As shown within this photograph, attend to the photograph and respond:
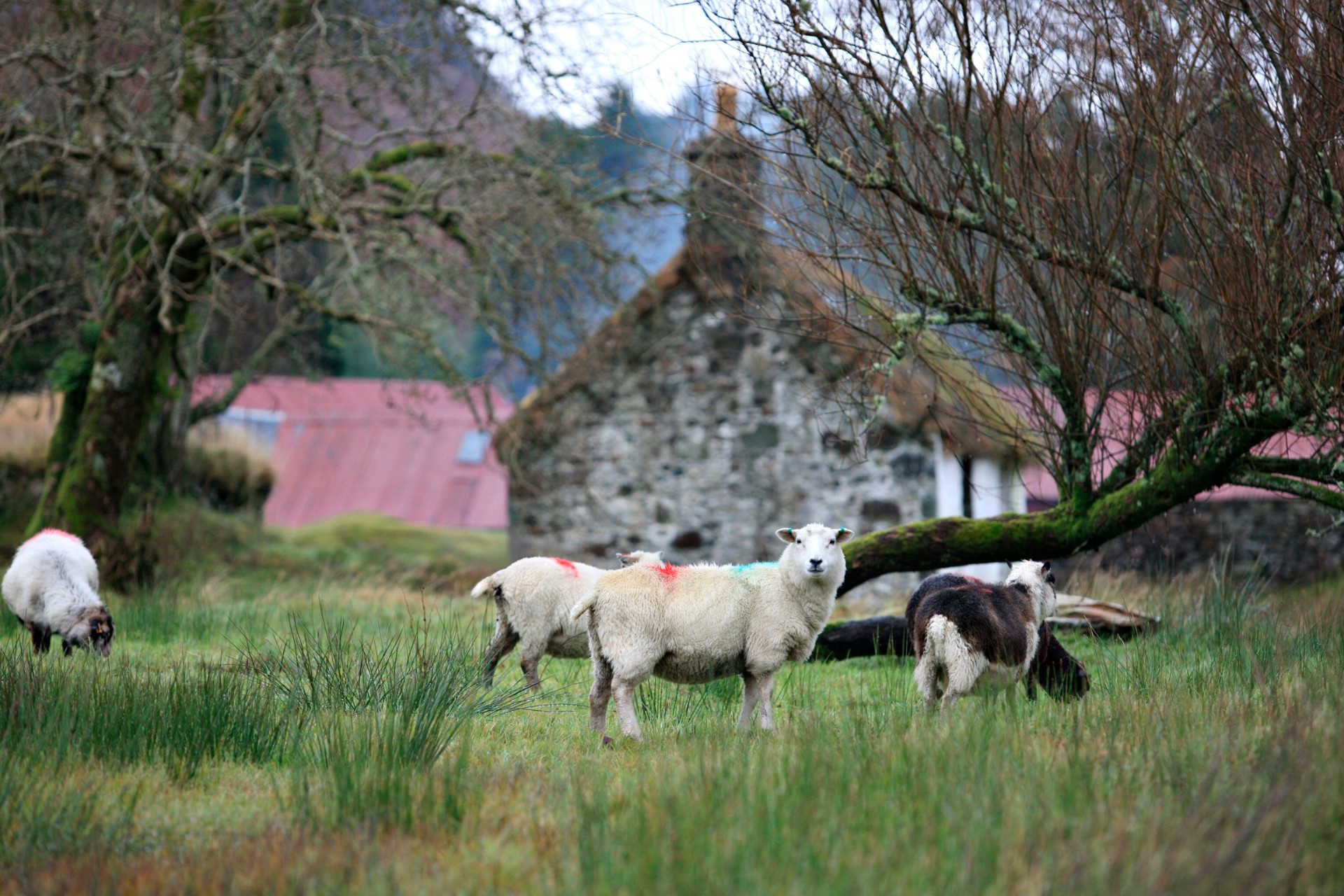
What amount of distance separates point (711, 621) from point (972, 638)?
1175 mm

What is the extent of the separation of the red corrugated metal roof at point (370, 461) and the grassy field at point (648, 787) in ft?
72.1

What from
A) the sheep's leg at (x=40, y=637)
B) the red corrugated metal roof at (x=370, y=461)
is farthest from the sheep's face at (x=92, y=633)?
the red corrugated metal roof at (x=370, y=461)

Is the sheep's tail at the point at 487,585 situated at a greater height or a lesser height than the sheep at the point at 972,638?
greater

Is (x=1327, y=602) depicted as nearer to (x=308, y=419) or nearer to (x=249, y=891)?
(x=249, y=891)

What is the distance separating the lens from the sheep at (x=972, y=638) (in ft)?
18.0

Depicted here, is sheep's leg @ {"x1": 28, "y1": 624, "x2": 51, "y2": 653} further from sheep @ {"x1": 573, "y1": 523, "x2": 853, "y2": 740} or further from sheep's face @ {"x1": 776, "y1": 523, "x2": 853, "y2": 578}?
sheep's face @ {"x1": 776, "y1": 523, "x2": 853, "y2": 578}

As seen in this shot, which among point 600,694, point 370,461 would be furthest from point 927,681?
point 370,461

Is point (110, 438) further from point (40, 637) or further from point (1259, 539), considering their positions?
point (1259, 539)

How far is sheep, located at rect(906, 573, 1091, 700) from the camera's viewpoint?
606 cm

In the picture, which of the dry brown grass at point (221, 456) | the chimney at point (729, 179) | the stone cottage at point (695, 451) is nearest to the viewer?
the chimney at point (729, 179)

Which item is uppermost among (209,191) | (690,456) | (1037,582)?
(209,191)

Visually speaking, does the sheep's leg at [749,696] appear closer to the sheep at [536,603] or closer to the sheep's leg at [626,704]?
the sheep's leg at [626,704]

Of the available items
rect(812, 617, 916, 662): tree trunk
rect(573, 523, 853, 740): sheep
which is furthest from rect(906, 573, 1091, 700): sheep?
rect(812, 617, 916, 662): tree trunk

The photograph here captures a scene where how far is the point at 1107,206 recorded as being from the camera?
7.08m
